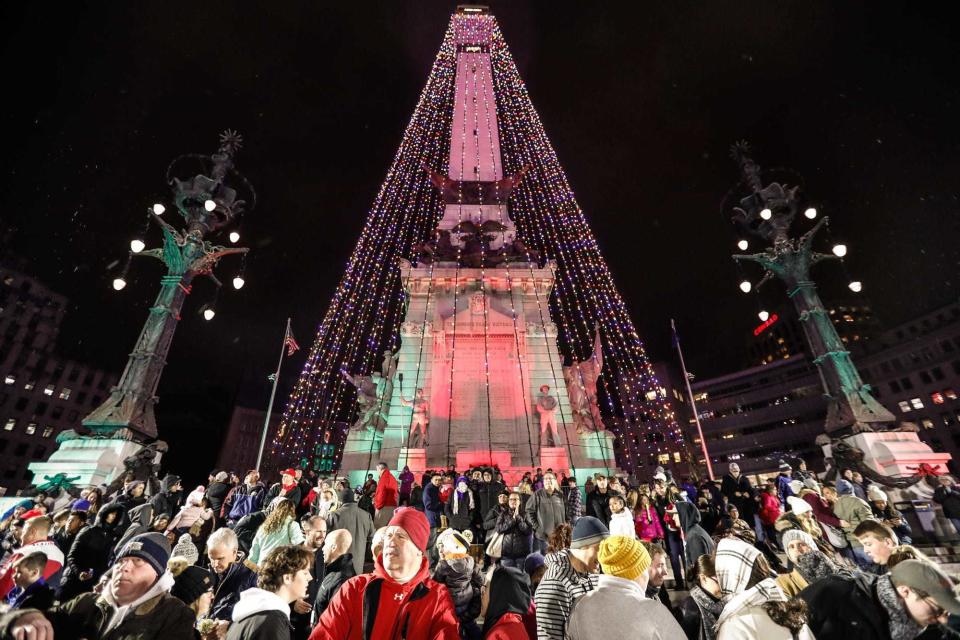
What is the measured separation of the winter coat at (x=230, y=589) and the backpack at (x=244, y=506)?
5132mm

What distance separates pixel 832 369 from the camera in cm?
1936

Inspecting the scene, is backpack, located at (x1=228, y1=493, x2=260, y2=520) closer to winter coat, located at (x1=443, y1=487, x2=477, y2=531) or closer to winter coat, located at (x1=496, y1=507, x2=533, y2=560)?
winter coat, located at (x1=443, y1=487, x2=477, y2=531)

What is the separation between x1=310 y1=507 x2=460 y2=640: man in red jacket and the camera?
2.79 m

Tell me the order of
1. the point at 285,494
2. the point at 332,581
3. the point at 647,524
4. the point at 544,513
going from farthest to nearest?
the point at 285,494 → the point at 647,524 → the point at 544,513 → the point at 332,581

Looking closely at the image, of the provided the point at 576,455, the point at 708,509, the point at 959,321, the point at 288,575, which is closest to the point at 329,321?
the point at 576,455

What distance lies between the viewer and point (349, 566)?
475 centimetres

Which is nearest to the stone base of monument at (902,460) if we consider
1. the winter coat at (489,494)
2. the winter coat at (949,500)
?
the winter coat at (949,500)

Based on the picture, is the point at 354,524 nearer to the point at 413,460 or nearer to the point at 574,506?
the point at 574,506

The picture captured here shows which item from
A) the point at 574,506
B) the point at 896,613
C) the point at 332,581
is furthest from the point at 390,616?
the point at 574,506

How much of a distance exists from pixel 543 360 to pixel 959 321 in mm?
60037

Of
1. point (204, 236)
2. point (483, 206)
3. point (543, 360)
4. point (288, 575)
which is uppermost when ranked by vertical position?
point (483, 206)

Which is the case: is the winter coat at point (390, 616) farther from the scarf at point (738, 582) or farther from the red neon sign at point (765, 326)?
the red neon sign at point (765, 326)

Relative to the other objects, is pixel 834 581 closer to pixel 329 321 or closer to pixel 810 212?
pixel 810 212

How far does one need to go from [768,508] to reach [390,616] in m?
9.55
